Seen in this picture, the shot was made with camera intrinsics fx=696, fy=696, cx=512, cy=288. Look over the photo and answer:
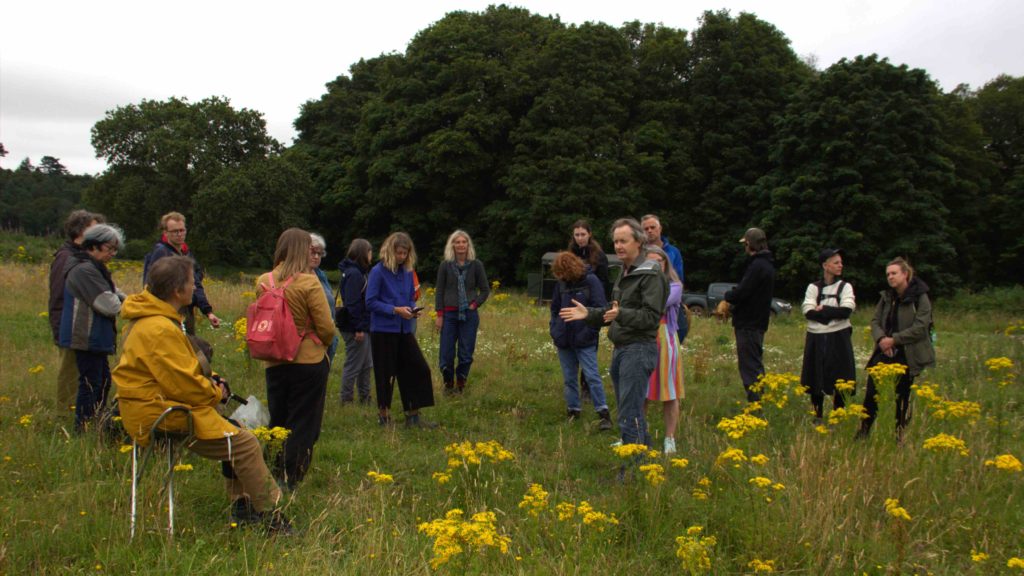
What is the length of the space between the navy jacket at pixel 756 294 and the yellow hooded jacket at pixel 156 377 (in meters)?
4.90

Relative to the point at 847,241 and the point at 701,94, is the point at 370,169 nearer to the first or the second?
the point at 701,94

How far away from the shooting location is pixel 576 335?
22.3 feet

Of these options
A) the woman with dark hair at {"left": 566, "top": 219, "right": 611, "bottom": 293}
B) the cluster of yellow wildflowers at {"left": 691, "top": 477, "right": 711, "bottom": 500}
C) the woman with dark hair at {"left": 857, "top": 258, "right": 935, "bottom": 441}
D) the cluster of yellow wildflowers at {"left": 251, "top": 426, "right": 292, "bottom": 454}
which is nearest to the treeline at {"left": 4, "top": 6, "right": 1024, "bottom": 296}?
the woman with dark hair at {"left": 566, "top": 219, "right": 611, "bottom": 293}

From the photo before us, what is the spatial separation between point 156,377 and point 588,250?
15.5ft

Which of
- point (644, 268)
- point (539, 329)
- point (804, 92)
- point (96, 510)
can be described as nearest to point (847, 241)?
point (804, 92)

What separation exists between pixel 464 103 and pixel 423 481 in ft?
98.4

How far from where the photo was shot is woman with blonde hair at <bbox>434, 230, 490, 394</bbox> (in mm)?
7680

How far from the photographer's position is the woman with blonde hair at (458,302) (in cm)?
768

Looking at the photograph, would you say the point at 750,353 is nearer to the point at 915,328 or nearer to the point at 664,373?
the point at 915,328

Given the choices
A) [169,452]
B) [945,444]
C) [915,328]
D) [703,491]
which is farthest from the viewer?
[915,328]

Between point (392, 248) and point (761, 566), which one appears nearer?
point (761, 566)

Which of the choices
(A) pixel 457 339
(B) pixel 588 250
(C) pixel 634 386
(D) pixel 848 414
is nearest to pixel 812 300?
(B) pixel 588 250

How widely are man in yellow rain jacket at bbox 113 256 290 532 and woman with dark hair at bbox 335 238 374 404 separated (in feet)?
10.6

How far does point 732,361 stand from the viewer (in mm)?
10977
